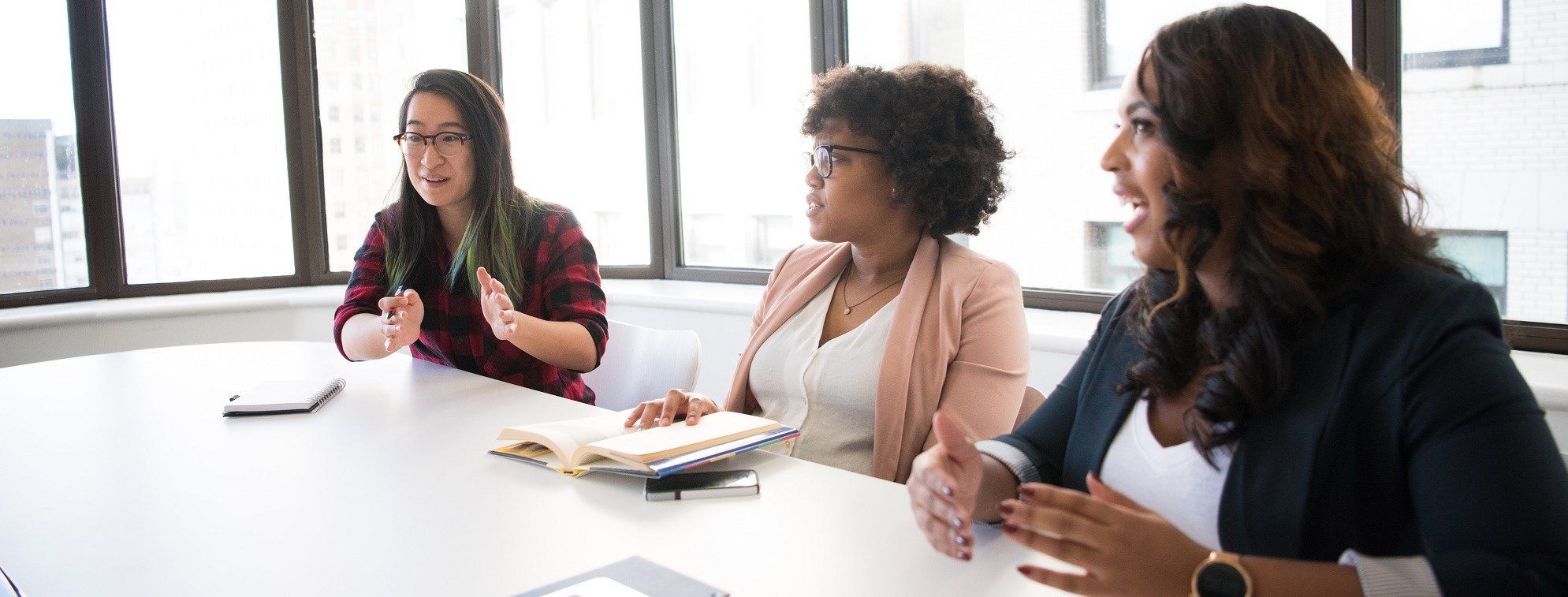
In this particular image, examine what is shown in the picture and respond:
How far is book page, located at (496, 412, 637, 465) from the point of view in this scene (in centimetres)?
147

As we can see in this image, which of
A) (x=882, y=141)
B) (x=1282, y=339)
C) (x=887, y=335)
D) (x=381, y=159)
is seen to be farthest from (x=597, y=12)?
(x=1282, y=339)

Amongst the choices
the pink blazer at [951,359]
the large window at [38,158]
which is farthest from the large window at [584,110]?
the pink blazer at [951,359]

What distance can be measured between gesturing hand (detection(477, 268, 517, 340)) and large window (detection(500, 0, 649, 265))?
2.31 metres

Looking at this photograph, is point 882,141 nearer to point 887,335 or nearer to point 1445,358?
point 887,335

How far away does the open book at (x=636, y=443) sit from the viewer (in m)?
1.40

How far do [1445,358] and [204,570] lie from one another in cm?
131

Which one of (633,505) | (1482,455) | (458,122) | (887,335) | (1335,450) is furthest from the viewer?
(458,122)

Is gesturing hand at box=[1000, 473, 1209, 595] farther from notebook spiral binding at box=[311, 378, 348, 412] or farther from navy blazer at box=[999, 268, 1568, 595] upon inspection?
notebook spiral binding at box=[311, 378, 348, 412]

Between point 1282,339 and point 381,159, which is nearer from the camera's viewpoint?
point 1282,339

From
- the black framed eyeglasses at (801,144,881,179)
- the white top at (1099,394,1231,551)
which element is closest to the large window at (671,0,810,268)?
the black framed eyeglasses at (801,144,881,179)

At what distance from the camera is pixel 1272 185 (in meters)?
1.01

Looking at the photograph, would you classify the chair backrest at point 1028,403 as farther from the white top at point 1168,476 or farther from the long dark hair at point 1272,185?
the long dark hair at point 1272,185

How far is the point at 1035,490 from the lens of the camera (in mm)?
920

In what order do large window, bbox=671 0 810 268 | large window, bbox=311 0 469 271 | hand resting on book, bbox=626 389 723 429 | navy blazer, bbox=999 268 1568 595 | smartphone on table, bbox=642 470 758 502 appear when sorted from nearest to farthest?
navy blazer, bbox=999 268 1568 595 < smartphone on table, bbox=642 470 758 502 < hand resting on book, bbox=626 389 723 429 < large window, bbox=671 0 810 268 < large window, bbox=311 0 469 271
